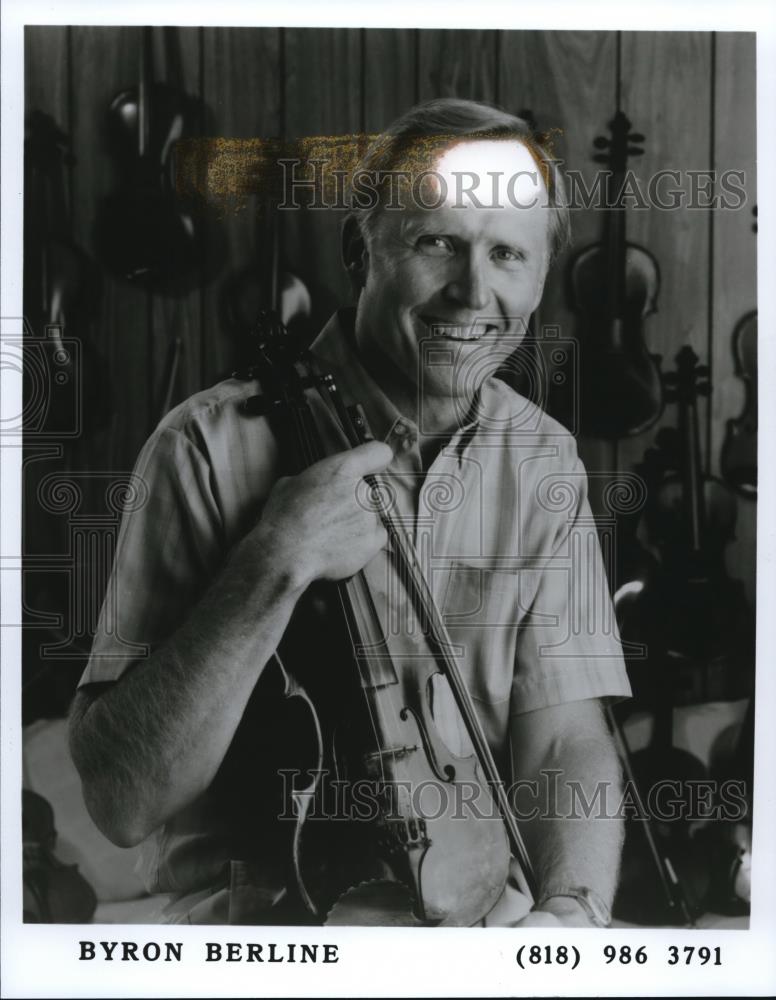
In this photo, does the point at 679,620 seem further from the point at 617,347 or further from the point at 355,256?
the point at 355,256

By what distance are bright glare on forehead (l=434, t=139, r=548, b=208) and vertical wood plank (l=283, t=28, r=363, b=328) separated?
0.61 ft

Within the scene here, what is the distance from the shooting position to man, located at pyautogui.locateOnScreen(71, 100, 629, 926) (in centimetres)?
181

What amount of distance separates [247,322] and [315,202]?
9.8 inches

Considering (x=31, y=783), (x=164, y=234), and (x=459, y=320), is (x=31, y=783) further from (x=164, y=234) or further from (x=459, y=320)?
(x=459, y=320)

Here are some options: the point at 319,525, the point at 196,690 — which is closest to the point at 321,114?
the point at 319,525

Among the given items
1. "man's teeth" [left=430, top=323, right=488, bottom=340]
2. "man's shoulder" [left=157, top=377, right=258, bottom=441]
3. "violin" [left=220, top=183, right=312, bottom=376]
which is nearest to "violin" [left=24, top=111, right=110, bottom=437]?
"man's shoulder" [left=157, top=377, right=258, bottom=441]

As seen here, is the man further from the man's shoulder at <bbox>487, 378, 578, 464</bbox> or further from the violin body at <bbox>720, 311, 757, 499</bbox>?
the violin body at <bbox>720, 311, 757, 499</bbox>

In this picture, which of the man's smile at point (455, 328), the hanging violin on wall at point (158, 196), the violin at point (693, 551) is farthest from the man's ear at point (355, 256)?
the violin at point (693, 551)

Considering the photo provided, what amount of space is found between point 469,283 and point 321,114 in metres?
0.41

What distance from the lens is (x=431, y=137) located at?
183 cm

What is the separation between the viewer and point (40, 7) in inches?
73.7

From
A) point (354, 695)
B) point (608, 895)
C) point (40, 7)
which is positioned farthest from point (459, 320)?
point (608, 895)

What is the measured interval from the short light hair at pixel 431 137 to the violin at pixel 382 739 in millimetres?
330

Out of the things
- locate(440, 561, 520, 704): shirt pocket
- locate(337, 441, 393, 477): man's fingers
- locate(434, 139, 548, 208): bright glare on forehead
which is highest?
locate(434, 139, 548, 208): bright glare on forehead
